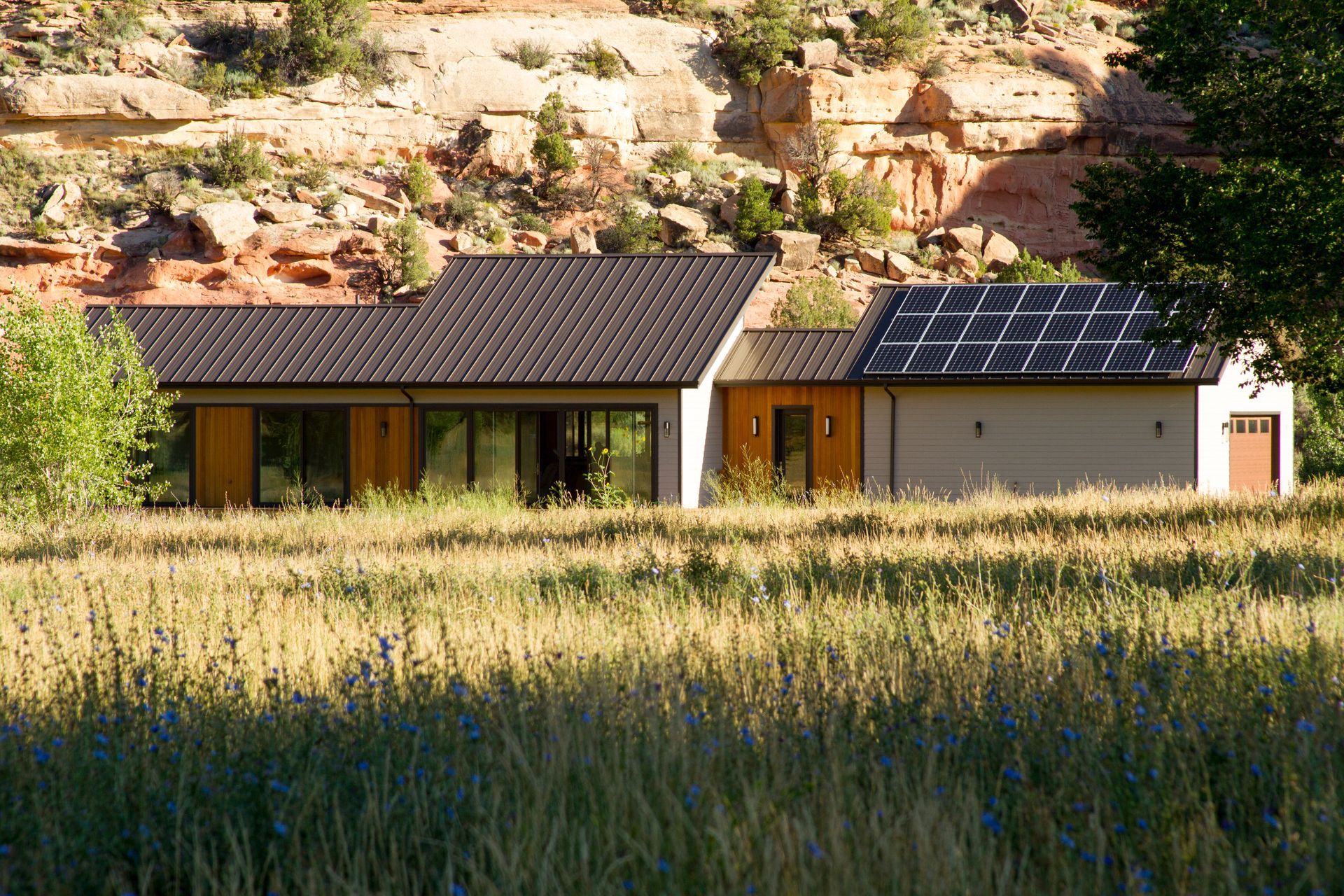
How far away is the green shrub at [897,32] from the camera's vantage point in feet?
193

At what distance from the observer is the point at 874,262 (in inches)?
1969

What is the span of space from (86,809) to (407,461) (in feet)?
63.5

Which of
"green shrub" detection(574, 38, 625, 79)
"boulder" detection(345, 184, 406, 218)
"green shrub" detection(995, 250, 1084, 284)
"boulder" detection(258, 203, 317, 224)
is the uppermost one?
"green shrub" detection(574, 38, 625, 79)

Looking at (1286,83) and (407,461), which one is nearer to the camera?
(1286,83)

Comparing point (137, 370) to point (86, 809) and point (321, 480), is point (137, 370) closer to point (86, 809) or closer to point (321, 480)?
point (321, 480)

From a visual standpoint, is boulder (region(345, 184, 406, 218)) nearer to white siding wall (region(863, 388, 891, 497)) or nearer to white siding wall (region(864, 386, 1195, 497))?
white siding wall (region(863, 388, 891, 497))

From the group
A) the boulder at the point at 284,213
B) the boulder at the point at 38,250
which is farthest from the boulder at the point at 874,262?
the boulder at the point at 38,250

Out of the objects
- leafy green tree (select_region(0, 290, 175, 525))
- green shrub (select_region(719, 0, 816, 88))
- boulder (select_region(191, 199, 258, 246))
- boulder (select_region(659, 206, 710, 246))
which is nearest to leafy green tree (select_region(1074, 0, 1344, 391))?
leafy green tree (select_region(0, 290, 175, 525))

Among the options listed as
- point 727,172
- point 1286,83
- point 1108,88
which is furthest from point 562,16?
point 1286,83

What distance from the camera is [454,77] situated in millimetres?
57375

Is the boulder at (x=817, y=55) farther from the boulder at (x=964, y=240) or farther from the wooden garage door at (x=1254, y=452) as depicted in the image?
the wooden garage door at (x=1254, y=452)

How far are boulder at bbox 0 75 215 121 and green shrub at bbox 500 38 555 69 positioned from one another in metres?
15.0

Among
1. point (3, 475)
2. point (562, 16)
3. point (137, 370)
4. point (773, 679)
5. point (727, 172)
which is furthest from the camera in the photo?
point (562, 16)

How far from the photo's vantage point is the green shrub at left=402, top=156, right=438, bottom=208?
50.4 meters
